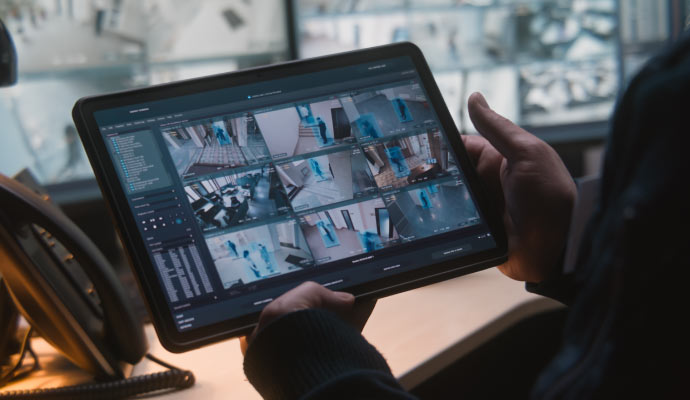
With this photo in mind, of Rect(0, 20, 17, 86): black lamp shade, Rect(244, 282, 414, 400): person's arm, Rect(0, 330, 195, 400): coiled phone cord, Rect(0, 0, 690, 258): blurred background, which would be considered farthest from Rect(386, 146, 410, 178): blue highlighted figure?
Rect(0, 0, 690, 258): blurred background

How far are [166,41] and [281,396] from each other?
1.39 meters

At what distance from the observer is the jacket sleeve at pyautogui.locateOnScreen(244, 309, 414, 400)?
0.54m

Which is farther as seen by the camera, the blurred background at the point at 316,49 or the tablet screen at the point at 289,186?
the blurred background at the point at 316,49

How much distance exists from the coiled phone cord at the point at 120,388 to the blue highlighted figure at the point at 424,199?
377 millimetres

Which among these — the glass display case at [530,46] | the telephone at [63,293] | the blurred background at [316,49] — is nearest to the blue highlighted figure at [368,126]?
the telephone at [63,293]

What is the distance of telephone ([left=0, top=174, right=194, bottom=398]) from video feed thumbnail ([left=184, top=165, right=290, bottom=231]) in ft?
0.70

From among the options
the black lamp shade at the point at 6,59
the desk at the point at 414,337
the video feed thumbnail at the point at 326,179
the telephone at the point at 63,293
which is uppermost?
the black lamp shade at the point at 6,59

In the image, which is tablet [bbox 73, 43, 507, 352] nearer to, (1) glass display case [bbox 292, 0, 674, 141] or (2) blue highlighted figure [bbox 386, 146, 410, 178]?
(2) blue highlighted figure [bbox 386, 146, 410, 178]

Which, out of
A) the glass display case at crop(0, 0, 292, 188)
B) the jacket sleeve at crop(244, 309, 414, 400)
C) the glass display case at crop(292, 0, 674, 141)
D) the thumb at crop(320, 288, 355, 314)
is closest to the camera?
the jacket sleeve at crop(244, 309, 414, 400)

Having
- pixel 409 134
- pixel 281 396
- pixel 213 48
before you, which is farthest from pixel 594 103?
pixel 281 396

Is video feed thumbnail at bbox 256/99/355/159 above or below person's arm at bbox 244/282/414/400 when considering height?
above

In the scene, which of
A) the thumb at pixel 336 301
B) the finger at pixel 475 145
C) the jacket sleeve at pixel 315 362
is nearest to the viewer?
the jacket sleeve at pixel 315 362

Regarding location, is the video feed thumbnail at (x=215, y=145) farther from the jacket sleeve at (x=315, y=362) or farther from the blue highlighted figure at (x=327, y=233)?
the jacket sleeve at (x=315, y=362)

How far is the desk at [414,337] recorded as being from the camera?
837mm
